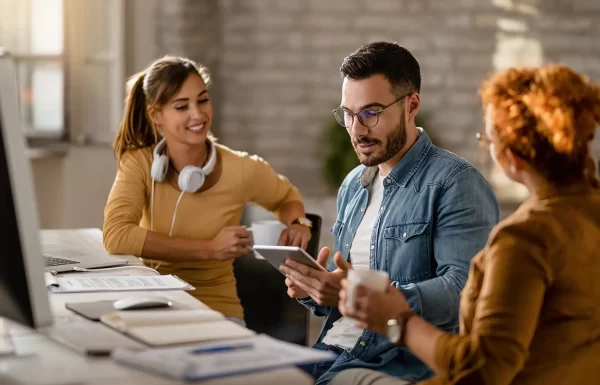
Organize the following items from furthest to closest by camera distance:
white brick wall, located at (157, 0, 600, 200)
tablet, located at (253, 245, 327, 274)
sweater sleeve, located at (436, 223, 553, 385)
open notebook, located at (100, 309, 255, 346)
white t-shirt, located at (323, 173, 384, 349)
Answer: white brick wall, located at (157, 0, 600, 200) < white t-shirt, located at (323, 173, 384, 349) < tablet, located at (253, 245, 327, 274) < open notebook, located at (100, 309, 255, 346) < sweater sleeve, located at (436, 223, 553, 385)

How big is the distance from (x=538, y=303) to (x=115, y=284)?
101 centimetres

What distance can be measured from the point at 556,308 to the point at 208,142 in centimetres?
162

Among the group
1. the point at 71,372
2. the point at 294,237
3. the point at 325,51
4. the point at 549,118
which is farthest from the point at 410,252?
the point at 325,51

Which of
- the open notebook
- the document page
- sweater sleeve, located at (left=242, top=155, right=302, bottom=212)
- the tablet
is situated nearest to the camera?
the open notebook

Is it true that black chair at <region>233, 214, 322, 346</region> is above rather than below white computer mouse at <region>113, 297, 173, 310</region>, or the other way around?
below

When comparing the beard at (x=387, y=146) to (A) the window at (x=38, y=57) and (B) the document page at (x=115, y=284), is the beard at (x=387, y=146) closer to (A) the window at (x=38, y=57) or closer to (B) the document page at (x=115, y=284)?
(B) the document page at (x=115, y=284)

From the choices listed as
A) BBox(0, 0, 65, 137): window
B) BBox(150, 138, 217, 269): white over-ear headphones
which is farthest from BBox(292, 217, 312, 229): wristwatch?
BBox(0, 0, 65, 137): window

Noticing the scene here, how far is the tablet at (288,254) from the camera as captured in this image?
5.98 ft

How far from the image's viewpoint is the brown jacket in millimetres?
1357

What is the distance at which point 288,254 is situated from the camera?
187 centimetres

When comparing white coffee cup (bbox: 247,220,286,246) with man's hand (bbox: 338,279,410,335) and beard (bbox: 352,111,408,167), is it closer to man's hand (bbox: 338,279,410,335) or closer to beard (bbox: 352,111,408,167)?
beard (bbox: 352,111,408,167)

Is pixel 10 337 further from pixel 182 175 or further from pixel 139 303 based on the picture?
pixel 182 175

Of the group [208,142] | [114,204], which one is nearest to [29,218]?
[114,204]

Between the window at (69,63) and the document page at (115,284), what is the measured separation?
2.78m
